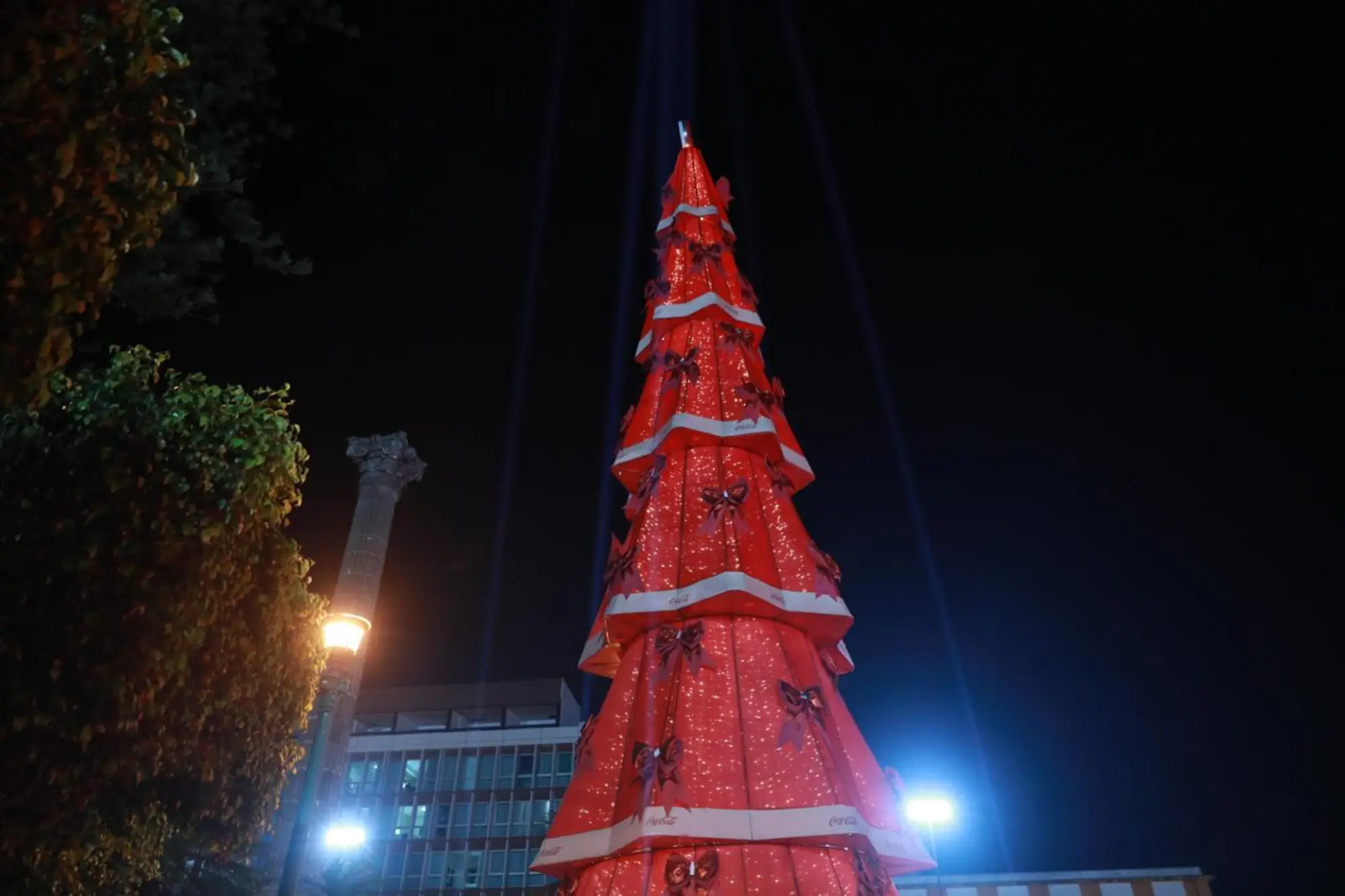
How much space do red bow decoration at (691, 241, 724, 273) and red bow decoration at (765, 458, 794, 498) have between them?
6.74 ft

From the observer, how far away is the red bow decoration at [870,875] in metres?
5.26

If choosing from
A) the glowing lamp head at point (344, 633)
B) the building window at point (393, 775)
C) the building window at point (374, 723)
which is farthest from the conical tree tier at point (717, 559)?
the building window at point (374, 723)

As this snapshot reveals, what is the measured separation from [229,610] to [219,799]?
2.10m

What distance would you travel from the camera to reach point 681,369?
24.1ft

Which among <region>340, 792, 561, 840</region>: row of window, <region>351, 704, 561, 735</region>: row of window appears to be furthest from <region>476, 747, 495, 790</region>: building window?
<region>351, 704, 561, 735</region>: row of window

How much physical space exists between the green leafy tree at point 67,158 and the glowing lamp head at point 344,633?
511 centimetres

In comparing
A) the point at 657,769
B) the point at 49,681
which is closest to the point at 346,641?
the point at 49,681

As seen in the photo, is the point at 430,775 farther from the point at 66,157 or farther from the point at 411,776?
the point at 66,157

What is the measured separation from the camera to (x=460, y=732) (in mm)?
64875

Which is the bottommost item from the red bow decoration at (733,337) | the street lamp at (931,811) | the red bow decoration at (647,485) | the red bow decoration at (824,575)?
the red bow decoration at (824,575)

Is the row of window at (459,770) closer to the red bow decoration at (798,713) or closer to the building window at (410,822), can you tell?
the building window at (410,822)

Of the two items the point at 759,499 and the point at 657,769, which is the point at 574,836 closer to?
the point at 657,769

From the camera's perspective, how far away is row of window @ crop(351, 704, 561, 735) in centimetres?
6950

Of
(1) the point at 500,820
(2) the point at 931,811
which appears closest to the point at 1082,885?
(2) the point at 931,811
